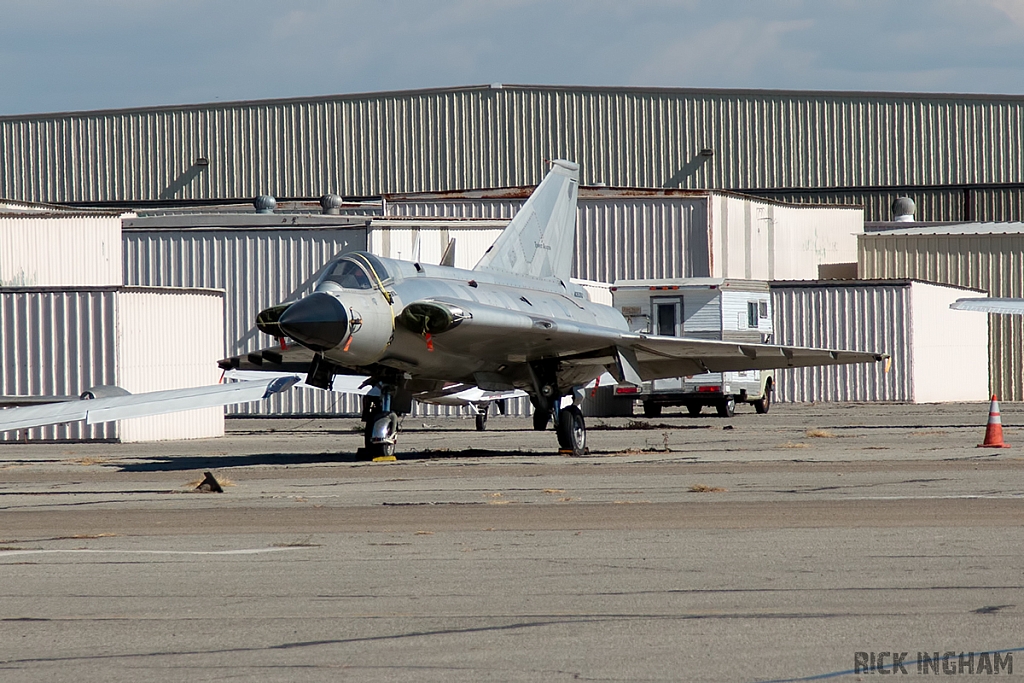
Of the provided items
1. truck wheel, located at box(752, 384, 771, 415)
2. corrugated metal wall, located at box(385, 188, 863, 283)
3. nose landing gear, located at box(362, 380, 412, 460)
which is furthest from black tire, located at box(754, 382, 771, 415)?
nose landing gear, located at box(362, 380, 412, 460)

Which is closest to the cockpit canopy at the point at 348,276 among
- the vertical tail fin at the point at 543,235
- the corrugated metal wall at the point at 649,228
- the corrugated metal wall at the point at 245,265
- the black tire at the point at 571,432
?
the vertical tail fin at the point at 543,235

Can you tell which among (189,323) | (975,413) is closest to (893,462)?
(189,323)

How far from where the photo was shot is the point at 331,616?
725 cm

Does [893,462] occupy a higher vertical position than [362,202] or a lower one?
lower

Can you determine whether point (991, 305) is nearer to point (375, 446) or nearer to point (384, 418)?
point (384, 418)

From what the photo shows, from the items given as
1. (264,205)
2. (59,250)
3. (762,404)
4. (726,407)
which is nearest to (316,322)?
(59,250)

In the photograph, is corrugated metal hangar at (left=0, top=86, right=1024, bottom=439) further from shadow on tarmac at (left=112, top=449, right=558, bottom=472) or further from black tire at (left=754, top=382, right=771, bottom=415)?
black tire at (left=754, top=382, right=771, bottom=415)

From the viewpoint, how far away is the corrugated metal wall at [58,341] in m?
24.6

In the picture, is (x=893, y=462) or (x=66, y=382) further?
(x=66, y=382)

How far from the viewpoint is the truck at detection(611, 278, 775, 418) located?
106 feet

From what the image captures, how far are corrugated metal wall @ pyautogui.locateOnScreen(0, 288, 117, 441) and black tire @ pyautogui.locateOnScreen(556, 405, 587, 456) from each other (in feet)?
30.3

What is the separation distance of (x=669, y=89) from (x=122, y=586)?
48192mm

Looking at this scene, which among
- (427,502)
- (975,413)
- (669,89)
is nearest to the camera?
(427,502)

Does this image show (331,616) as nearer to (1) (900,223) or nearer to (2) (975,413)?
(2) (975,413)
